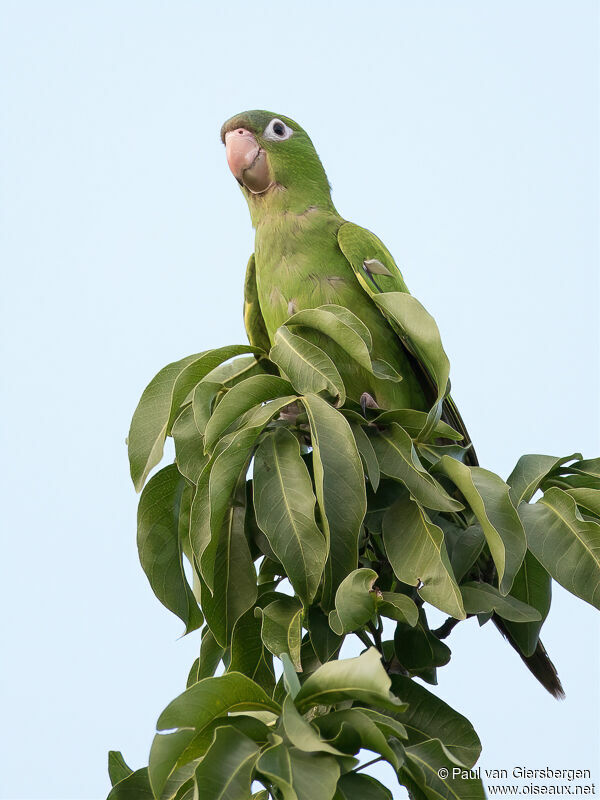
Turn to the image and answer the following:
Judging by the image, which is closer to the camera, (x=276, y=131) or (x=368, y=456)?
(x=368, y=456)

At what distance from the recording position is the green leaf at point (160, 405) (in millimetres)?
1409

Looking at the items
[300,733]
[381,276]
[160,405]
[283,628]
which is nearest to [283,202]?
[381,276]

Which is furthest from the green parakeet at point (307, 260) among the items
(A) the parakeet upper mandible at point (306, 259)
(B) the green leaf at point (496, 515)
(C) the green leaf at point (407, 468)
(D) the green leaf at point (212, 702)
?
(D) the green leaf at point (212, 702)

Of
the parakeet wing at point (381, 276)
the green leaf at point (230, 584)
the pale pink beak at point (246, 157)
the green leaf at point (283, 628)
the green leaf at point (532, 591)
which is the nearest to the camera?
the green leaf at point (283, 628)

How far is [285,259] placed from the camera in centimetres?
200

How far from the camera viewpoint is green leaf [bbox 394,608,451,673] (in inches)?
54.1

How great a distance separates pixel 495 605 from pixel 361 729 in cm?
34

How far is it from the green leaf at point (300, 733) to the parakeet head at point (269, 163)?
4.42 ft

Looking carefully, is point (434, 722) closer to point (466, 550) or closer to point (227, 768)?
point (466, 550)

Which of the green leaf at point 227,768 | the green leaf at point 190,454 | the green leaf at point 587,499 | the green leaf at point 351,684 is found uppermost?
Result: the green leaf at point 190,454

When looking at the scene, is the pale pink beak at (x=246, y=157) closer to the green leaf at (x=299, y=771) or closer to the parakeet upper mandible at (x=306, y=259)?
the parakeet upper mandible at (x=306, y=259)

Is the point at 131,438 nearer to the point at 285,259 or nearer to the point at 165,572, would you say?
the point at 165,572

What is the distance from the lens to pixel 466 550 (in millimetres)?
1387

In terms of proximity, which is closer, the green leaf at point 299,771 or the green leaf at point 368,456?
the green leaf at point 299,771
